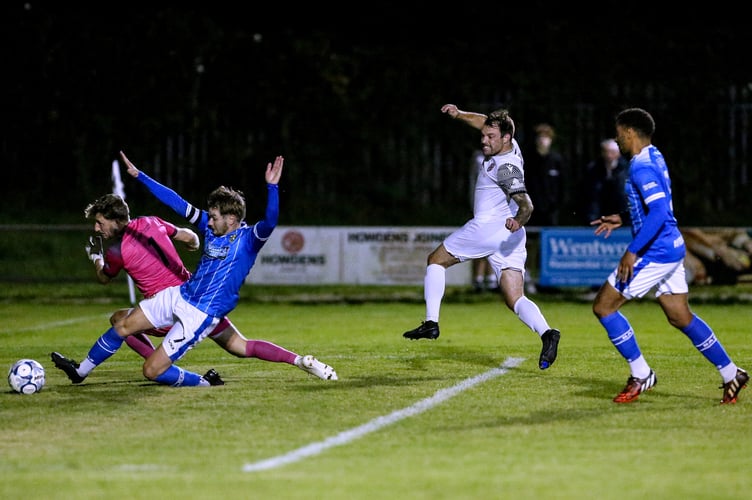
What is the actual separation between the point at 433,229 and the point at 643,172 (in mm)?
10052

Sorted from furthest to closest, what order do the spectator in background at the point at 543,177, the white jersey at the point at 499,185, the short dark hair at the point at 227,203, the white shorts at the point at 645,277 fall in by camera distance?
A: the spectator in background at the point at 543,177
the white jersey at the point at 499,185
the short dark hair at the point at 227,203
the white shorts at the point at 645,277

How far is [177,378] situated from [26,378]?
113 cm

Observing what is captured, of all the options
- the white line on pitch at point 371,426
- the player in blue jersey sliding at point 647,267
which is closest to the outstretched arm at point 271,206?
the white line on pitch at point 371,426

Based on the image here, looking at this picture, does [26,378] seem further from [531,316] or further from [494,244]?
[531,316]

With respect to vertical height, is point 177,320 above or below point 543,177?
below

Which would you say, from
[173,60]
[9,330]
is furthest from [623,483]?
[173,60]

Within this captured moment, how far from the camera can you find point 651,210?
8672 mm

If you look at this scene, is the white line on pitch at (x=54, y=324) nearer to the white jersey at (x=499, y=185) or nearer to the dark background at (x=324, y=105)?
the white jersey at (x=499, y=185)

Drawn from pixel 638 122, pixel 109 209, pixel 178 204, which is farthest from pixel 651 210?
pixel 109 209

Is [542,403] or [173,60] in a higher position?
[173,60]

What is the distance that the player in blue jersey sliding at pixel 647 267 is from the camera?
28.5 feet

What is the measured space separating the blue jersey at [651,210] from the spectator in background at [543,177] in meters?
9.79

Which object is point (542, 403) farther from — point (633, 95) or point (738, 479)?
point (633, 95)

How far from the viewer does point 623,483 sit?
6293 millimetres
